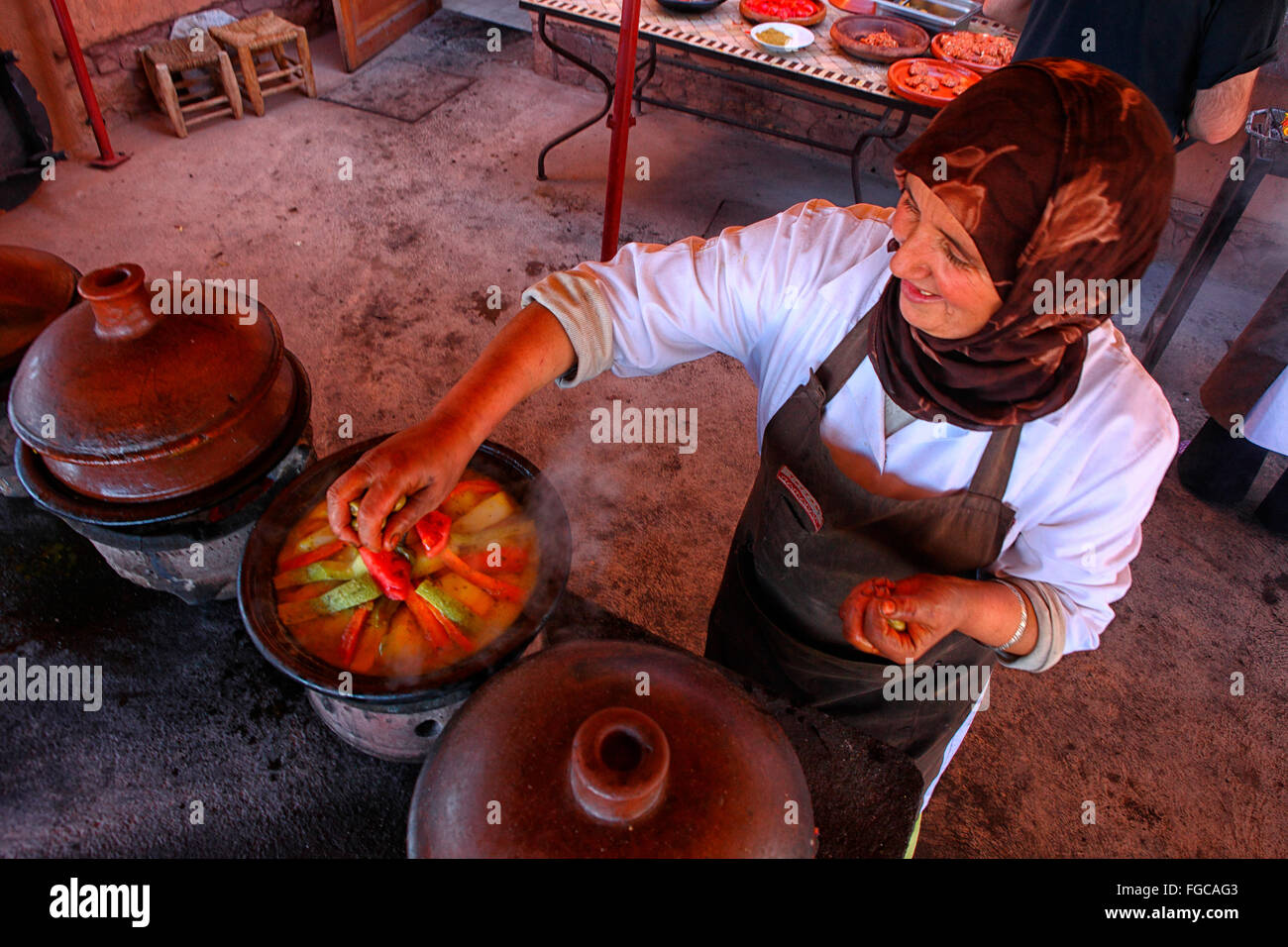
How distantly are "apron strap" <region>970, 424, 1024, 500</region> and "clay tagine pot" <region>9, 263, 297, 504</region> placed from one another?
1980 millimetres

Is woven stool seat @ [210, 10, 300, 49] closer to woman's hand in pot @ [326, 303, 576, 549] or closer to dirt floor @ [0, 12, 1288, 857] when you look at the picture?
dirt floor @ [0, 12, 1288, 857]

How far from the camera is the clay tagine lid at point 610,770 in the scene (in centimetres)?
136

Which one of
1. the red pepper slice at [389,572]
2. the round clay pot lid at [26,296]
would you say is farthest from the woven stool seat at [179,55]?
the red pepper slice at [389,572]

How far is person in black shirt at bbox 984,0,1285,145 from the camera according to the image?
3.51m

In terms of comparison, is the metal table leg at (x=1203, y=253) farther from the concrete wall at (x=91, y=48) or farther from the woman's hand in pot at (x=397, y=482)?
the concrete wall at (x=91, y=48)

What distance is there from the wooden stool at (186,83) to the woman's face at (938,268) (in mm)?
7174

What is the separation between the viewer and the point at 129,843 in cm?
205

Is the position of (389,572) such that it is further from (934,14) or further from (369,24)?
(369,24)

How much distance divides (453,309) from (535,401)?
1.11 meters

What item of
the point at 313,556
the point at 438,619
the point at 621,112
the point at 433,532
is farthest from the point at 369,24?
the point at 438,619

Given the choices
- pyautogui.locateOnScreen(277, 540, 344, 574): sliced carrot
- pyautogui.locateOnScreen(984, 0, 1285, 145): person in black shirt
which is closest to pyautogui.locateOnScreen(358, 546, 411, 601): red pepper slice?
pyautogui.locateOnScreen(277, 540, 344, 574): sliced carrot

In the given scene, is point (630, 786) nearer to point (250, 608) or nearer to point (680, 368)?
point (250, 608)

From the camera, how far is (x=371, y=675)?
1.89 m
